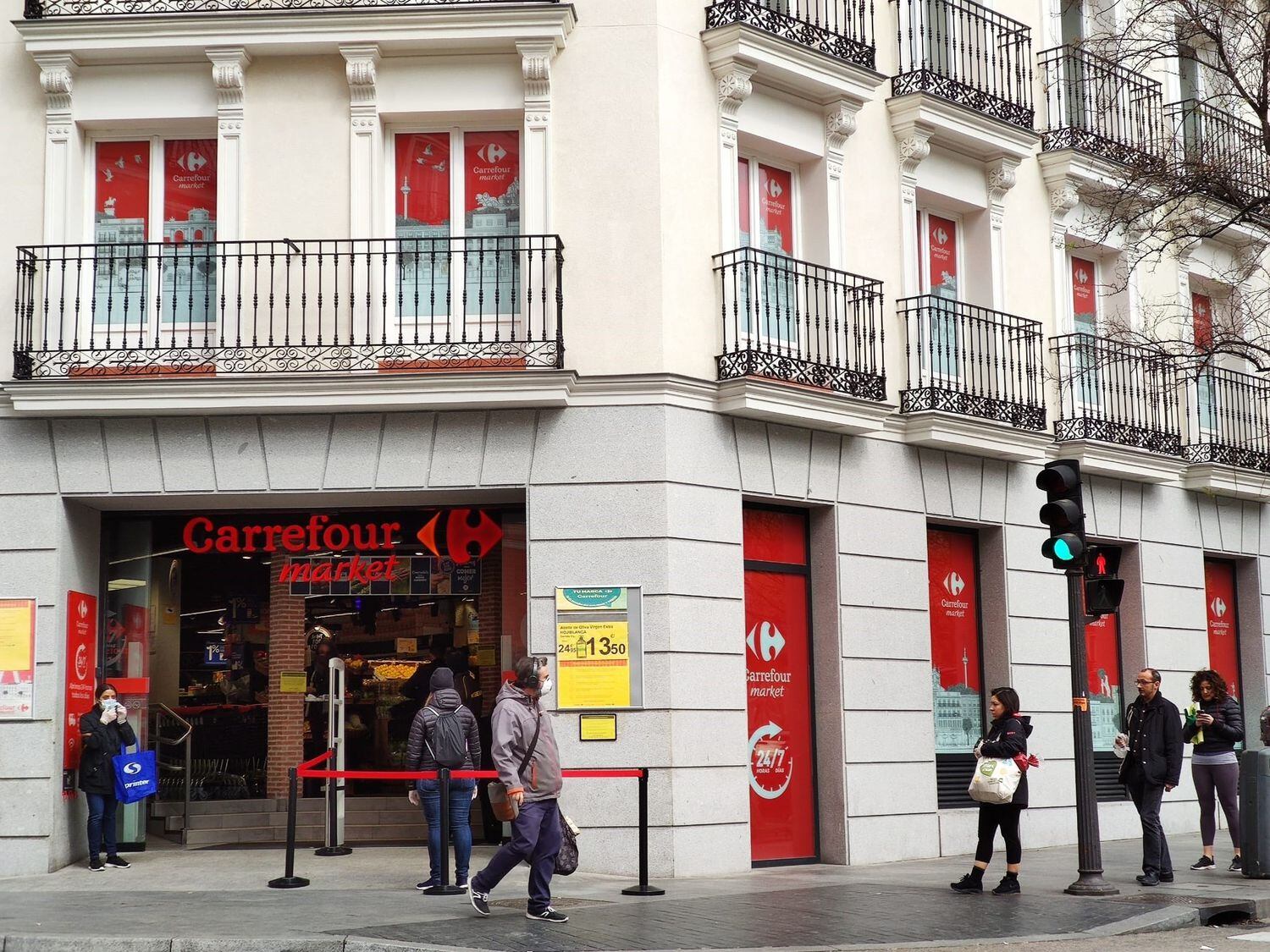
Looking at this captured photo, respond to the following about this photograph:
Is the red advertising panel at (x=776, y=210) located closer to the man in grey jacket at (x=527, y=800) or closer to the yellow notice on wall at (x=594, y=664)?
the yellow notice on wall at (x=594, y=664)

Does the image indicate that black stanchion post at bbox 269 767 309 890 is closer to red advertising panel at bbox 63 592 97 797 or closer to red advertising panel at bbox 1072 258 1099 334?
red advertising panel at bbox 63 592 97 797

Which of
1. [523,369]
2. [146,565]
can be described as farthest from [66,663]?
[523,369]

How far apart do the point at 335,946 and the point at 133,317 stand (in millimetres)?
7546

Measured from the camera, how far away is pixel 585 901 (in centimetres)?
1194

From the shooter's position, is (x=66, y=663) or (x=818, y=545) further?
(x=818, y=545)

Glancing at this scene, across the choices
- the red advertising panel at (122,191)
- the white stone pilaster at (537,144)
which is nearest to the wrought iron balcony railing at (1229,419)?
the white stone pilaster at (537,144)

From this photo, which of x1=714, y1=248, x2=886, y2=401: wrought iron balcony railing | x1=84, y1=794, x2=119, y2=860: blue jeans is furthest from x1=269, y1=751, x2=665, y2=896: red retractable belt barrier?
x1=714, y1=248, x2=886, y2=401: wrought iron balcony railing

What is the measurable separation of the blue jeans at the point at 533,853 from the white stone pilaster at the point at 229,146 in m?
6.81

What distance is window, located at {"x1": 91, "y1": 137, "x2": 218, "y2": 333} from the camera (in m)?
14.8

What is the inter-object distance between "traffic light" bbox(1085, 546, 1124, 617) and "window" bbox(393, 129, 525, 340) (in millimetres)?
5783

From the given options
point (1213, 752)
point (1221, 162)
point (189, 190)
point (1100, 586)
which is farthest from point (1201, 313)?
point (189, 190)

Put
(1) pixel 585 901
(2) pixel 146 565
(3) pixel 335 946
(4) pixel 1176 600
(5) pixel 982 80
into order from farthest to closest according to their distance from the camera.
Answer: (4) pixel 1176 600 → (5) pixel 982 80 → (2) pixel 146 565 → (1) pixel 585 901 → (3) pixel 335 946

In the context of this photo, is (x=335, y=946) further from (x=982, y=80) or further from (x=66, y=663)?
(x=982, y=80)

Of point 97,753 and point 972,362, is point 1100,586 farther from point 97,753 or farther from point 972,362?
point 97,753
